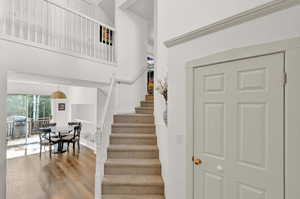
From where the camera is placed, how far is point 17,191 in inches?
126

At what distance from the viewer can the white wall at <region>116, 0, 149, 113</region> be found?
178 inches

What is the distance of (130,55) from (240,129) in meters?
3.76

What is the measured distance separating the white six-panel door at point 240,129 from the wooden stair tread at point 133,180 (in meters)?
0.80

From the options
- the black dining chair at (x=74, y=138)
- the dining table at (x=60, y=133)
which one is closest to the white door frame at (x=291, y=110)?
the black dining chair at (x=74, y=138)

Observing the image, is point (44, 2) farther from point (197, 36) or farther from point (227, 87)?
point (227, 87)

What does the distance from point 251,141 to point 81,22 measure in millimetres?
3874

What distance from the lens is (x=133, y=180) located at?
2596 mm

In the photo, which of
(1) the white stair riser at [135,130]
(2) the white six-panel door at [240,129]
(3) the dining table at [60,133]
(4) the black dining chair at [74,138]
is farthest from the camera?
(4) the black dining chair at [74,138]

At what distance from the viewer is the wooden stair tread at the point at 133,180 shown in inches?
99.8

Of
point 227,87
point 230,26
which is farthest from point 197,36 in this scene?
point 227,87

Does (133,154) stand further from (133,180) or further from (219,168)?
(219,168)

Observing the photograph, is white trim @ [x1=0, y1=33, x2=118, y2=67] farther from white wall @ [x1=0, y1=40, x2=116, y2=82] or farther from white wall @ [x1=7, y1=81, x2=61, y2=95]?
white wall @ [x1=7, y1=81, x2=61, y2=95]

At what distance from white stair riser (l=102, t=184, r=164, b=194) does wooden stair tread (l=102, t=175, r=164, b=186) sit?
0.14ft

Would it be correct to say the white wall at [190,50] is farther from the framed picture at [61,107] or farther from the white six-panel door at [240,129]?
the framed picture at [61,107]
